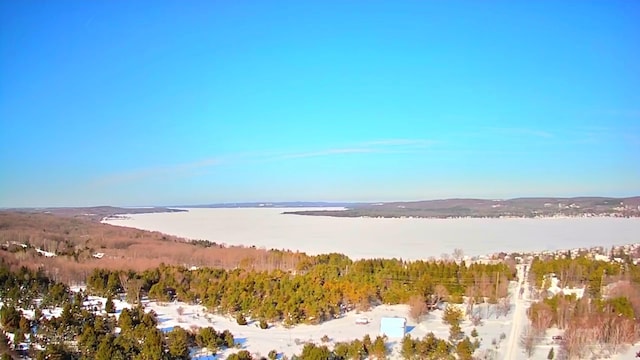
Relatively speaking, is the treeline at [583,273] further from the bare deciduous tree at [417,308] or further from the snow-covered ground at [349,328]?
the bare deciduous tree at [417,308]

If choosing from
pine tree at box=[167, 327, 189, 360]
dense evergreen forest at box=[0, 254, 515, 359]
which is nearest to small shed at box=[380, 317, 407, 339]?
dense evergreen forest at box=[0, 254, 515, 359]

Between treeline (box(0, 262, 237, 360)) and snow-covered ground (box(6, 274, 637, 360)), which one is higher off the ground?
treeline (box(0, 262, 237, 360))

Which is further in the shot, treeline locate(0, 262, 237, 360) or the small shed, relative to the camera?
the small shed

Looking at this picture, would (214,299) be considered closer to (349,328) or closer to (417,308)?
(349,328)

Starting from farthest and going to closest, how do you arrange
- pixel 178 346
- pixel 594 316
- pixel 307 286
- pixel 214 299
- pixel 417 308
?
1. pixel 307 286
2. pixel 214 299
3. pixel 417 308
4. pixel 594 316
5. pixel 178 346

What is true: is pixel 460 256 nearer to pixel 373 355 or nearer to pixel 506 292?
pixel 506 292

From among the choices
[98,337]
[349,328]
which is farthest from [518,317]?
[98,337]

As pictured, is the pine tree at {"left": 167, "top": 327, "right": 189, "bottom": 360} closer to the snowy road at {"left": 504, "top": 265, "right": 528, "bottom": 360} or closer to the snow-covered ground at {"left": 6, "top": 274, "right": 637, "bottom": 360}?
the snow-covered ground at {"left": 6, "top": 274, "right": 637, "bottom": 360}

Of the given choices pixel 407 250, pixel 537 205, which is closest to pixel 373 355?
pixel 407 250
